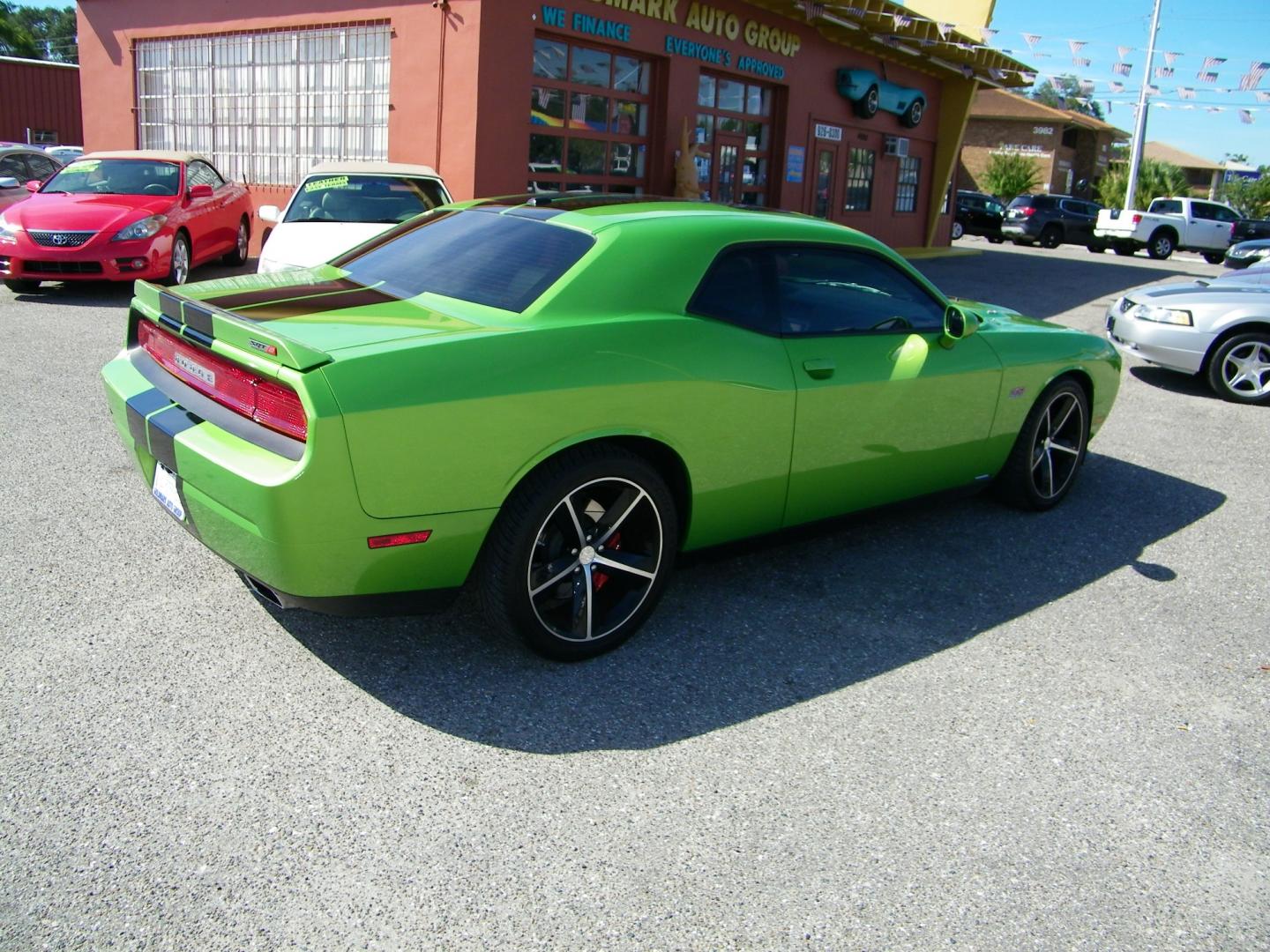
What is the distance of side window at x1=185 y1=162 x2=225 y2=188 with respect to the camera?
39.6ft

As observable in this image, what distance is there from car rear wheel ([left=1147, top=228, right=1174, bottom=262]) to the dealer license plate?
3252cm

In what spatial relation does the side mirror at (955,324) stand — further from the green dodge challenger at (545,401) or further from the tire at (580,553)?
the tire at (580,553)

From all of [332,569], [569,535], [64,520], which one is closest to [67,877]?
[332,569]

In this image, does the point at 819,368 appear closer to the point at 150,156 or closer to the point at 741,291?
the point at 741,291

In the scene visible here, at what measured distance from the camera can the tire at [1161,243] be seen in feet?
102

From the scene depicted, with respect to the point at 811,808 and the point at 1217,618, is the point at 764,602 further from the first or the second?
the point at 1217,618

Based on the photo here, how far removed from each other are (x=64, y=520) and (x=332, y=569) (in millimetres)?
2224

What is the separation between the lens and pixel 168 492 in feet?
11.6

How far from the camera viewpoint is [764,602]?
14.0 feet

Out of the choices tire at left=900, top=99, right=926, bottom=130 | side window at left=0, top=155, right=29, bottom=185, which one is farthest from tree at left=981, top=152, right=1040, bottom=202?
side window at left=0, top=155, right=29, bottom=185

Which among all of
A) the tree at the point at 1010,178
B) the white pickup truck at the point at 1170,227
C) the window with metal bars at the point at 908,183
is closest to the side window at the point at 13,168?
the window with metal bars at the point at 908,183

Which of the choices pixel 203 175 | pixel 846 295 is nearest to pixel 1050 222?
pixel 203 175

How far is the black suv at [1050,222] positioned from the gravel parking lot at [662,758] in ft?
93.5

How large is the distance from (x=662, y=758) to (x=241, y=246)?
39.3 feet
